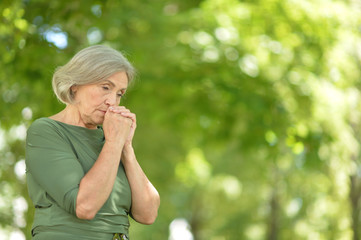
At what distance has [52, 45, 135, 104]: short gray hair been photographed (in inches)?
100

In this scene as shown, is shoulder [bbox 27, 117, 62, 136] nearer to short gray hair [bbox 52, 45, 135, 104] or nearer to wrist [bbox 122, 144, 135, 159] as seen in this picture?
short gray hair [bbox 52, 45, 135, 104]

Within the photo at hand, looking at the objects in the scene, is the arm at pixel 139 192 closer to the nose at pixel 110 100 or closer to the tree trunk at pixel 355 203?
the nose at pixel 110 100

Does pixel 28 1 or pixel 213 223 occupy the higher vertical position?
pixel 213 223

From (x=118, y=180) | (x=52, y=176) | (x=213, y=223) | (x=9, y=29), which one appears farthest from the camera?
(x=213, y=223)

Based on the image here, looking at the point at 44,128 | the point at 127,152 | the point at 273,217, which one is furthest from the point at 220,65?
the point at 273,217

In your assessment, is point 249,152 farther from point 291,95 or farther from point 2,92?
point 2,92

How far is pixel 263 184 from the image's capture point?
1877 centimetres

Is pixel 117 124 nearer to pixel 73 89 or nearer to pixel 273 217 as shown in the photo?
→ pixel 73 89

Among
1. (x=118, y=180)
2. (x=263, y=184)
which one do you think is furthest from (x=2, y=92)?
(x=263, y=184)

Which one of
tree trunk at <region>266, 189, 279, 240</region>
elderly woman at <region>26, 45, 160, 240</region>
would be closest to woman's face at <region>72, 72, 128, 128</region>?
elderly woman at <region>26, 45, 160, 240</region>

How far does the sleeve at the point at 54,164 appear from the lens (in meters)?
2.30

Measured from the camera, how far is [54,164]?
235 cm

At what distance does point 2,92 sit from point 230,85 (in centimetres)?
321

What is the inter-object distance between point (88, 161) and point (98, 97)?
0.95ft
